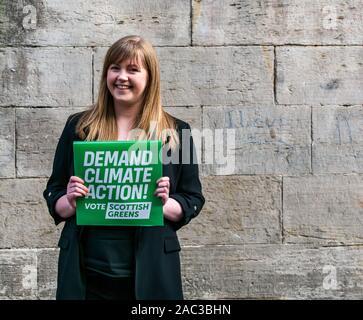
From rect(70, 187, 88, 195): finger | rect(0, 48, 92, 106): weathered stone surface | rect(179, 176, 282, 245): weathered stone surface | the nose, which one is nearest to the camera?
rect(70, 187, 88, 195): finger

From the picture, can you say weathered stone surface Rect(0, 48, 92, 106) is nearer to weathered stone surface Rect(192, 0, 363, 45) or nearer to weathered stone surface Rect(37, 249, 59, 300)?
weathered stone surface Rect(192, 0, 363, 45)

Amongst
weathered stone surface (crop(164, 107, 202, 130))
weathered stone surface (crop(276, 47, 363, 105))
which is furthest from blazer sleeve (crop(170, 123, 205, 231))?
weathered stone surface (crop(276, 47, 363, 105))

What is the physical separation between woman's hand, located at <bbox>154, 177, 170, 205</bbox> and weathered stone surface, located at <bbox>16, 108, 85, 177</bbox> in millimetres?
2559

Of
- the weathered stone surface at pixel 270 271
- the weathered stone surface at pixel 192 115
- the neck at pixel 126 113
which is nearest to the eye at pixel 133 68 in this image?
the neck at pixel 126 113

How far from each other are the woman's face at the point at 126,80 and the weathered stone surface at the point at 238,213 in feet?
7.99

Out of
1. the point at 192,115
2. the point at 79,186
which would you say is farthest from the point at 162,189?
the point at 192,115

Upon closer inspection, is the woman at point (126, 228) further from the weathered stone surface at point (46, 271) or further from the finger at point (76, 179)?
the weathered stone surface at point (46, 271)

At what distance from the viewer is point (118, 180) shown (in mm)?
2934

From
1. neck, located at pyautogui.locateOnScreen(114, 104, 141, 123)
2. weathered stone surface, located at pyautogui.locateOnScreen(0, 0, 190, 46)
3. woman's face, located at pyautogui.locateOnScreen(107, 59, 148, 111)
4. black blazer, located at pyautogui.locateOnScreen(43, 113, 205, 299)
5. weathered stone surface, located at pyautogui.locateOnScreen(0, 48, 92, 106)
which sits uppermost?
weathered stone surface, located at pyautogui.locateOnScreen(0, 0, 190, 46)

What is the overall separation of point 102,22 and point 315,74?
168 centimetres

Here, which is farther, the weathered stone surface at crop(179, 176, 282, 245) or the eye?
the weathered stone surface at crop(179, 176, 282, 245)

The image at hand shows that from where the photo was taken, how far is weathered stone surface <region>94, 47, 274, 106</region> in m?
5.37

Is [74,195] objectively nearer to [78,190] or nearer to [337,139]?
[78,190]

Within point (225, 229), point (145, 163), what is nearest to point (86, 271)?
point (145, 163)
